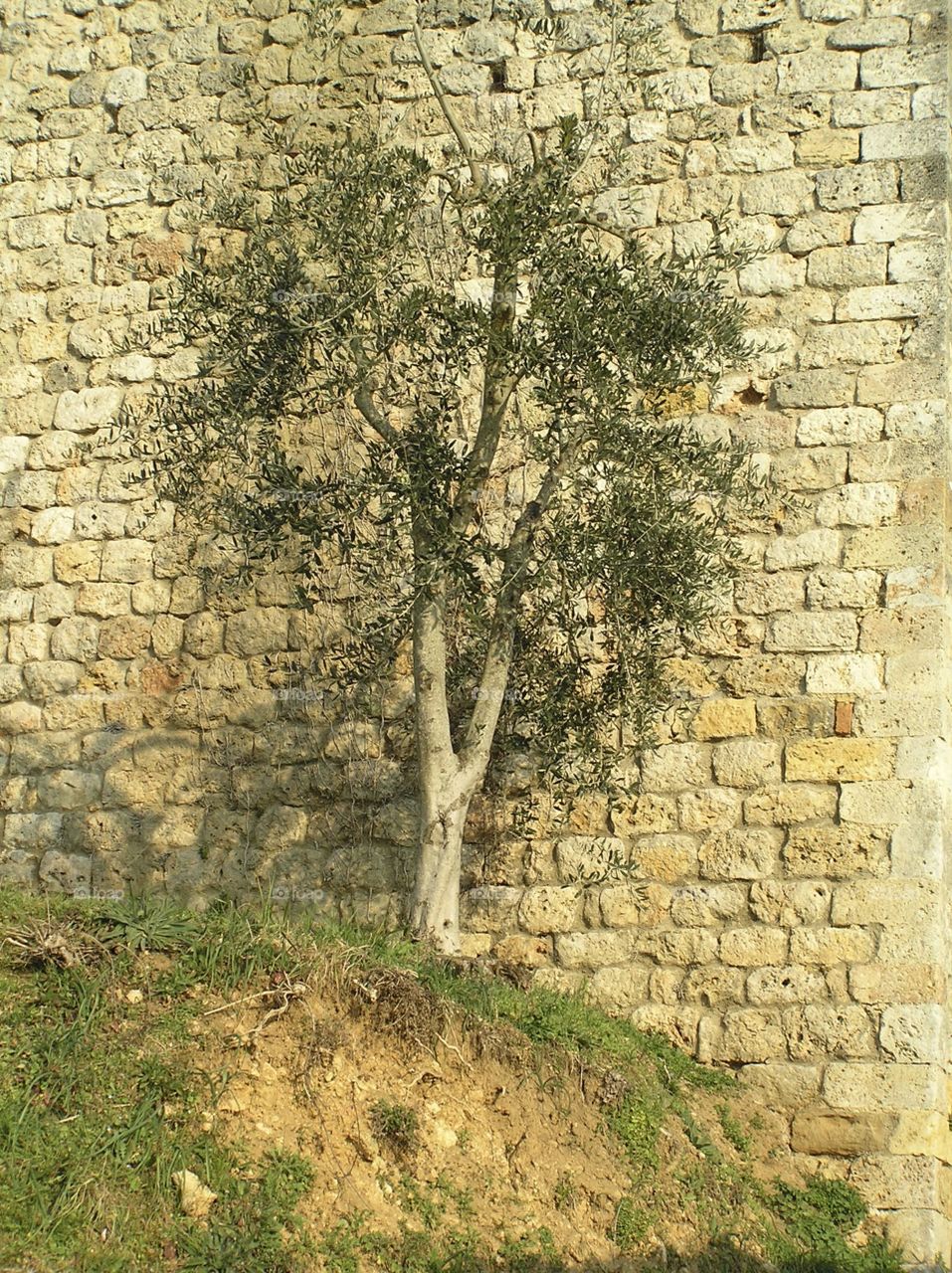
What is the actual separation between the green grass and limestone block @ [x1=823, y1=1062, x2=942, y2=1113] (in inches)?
14.4

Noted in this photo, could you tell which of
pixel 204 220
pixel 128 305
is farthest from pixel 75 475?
pixel 204 220

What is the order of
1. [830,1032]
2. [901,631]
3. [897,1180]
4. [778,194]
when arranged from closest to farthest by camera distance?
[897,1180]
[830,1032]
[901,631]
[778,194]

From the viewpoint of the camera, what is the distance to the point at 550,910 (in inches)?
306

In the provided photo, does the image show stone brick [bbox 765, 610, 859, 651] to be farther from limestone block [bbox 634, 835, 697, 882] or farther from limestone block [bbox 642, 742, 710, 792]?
limestone block [bbox 634, 835, 697, 882]

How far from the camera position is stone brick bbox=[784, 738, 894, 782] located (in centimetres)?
734

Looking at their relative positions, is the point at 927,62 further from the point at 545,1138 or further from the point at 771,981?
the point at 545,1138

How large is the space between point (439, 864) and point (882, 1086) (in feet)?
6.77

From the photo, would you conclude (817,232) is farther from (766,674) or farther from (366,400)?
(366,400)

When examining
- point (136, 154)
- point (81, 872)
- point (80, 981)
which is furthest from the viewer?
point (136, 154)

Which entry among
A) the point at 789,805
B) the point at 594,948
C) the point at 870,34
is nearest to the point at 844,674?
the point at 789,805

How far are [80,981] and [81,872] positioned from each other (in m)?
2.60

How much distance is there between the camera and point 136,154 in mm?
9234

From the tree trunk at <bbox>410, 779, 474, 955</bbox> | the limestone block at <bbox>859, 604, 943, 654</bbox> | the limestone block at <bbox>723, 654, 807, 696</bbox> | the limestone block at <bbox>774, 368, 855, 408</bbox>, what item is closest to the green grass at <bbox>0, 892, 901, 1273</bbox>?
the tree trunk at <bbox>410, 779, 474, 955</bbox>

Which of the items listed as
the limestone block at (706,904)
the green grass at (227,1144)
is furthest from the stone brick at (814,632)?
the green grass at (227,1144)
